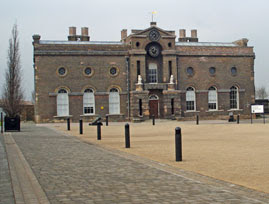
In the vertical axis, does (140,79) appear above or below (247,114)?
above

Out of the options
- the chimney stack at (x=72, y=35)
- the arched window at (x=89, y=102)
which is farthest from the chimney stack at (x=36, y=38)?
the chimney stack at (x=72, y=35)

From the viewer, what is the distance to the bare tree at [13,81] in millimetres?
31328

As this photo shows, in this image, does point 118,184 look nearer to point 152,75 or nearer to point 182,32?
point 152,75

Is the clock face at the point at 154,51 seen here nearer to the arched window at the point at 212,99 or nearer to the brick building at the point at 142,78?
the brick building at the point at 142,78

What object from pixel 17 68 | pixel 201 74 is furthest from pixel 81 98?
pixel 201 74

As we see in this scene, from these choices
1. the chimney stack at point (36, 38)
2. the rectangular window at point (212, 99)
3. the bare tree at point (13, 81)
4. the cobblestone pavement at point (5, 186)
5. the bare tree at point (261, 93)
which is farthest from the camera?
the bare tree at point (261, 93)

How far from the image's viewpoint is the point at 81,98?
4119 centimetres

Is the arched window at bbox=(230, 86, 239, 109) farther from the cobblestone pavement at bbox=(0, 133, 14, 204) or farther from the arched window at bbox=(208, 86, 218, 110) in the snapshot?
the cobblestone pavement at bbox=(0, 133, 14, 204)

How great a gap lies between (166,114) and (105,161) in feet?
103

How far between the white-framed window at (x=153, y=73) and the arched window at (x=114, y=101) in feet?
12.5

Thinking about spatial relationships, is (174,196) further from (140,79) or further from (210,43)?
(210,43)

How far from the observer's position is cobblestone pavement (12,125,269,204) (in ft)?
21.7

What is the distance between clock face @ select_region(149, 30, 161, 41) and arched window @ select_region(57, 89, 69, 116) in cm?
1000

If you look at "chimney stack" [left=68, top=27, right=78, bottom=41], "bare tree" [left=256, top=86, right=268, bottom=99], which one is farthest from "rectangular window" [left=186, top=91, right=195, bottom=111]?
"bare tree" [left=256, top=86, right=268, bottom=99]
